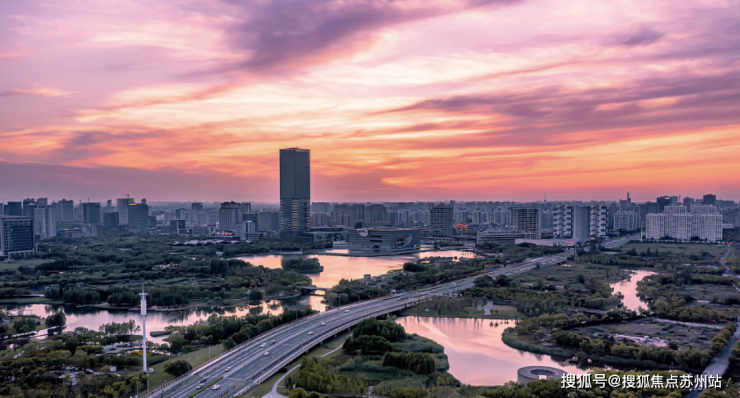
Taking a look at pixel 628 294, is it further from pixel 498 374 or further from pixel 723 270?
pixel 498 374

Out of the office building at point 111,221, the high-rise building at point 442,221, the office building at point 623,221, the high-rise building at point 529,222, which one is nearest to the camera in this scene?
the high-rise building at point 529,222

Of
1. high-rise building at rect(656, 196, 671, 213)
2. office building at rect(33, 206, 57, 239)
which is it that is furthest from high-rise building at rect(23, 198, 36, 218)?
high-rise building at rect(656, 196, 671, 213)

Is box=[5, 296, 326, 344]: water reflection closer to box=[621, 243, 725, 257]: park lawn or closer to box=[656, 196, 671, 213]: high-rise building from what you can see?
box=[621, 243, 725, 257]: park lawn

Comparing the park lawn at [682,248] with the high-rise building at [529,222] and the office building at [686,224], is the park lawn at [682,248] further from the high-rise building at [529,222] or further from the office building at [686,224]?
the high-rise building at [529,222]

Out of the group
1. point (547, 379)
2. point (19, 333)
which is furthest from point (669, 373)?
point (19, 333)

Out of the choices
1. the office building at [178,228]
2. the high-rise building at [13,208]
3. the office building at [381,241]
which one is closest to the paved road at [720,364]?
the office building at [381,241]

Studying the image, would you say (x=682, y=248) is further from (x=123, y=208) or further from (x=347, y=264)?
(x=123, y=208)
